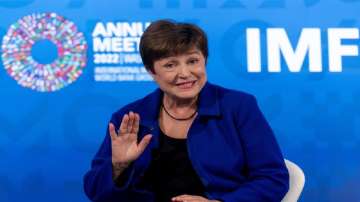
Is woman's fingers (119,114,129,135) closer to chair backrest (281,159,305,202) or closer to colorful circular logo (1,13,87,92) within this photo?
chair backrest (281,159,305,202)

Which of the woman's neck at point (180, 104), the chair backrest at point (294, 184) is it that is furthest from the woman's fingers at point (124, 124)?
the chair backrest at point (294, 184)

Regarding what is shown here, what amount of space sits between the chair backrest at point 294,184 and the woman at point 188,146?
70mm

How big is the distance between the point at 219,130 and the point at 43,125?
1.00 m

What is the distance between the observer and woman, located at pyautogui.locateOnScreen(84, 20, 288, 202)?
4.61 feet

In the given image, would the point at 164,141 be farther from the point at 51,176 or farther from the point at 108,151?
the point at 51,176

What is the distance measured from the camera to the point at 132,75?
7.22 feet

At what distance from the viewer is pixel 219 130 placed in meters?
1.48

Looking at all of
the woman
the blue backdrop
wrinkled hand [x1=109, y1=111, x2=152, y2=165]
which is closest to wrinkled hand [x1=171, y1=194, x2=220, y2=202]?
the woman

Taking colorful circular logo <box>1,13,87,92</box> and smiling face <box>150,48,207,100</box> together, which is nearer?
smiling face <box>150,48,207,100</box>

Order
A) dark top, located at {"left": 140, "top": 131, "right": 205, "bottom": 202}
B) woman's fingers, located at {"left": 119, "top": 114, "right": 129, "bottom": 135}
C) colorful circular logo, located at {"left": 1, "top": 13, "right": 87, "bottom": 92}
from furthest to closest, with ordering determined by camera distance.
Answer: colorful circular logo, located at {"left": 1, "top": 13, "right": 87, "bottom": 92} → dark top, located at {"left": 140, "top": 131, "right": 205, "bottom": 202} → woman's fingers, located at {"left": 119, "top": 114, "right": 129, "bottom": 135}

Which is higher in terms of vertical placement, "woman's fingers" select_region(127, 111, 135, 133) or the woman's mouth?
the woman's mouth

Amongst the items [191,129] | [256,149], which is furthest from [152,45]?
[256,149]

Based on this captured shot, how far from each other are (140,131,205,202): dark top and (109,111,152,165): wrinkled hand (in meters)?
0.11

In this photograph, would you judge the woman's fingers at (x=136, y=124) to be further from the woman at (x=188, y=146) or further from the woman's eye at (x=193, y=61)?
the woman's eye at (x=193, y=61)
